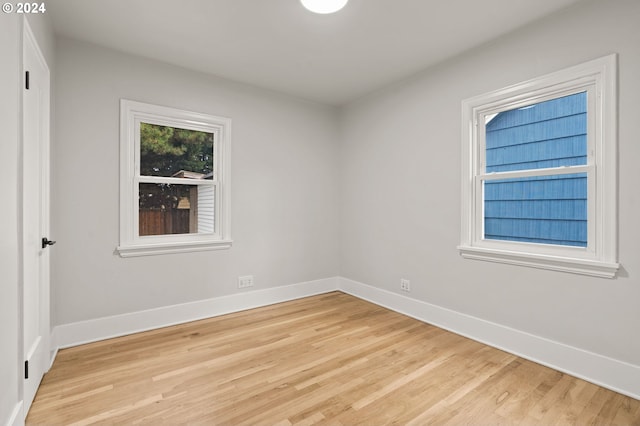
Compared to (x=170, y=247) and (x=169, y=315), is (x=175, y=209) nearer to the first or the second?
(x=170, y=247)

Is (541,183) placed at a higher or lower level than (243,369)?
higher

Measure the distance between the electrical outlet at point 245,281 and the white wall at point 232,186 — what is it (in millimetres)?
51

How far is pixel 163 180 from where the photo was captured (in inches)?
128

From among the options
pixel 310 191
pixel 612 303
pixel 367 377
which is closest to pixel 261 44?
pixel 310 191

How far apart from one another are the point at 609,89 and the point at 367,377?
262cm

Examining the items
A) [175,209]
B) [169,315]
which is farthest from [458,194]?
[169,315]

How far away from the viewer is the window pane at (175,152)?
126 inches

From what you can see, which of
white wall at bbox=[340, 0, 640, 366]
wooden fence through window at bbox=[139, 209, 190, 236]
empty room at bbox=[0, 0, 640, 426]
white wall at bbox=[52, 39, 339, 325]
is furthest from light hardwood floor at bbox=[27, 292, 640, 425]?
wooden fence through window at bbox=[139, 209, 190, 236]

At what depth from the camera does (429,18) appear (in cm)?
248

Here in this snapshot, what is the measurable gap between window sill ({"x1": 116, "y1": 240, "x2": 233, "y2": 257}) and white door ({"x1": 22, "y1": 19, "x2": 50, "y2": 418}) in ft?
2.36

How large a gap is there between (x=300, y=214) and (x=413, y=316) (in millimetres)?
1898

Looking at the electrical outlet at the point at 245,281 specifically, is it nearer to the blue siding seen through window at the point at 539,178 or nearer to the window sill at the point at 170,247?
the window sill at the point at 170,247

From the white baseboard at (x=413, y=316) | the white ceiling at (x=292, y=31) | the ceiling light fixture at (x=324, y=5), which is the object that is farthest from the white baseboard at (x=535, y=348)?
the ceiling light fixture at (x=324, y=5)

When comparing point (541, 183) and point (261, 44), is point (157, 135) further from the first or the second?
point (541, 183)
